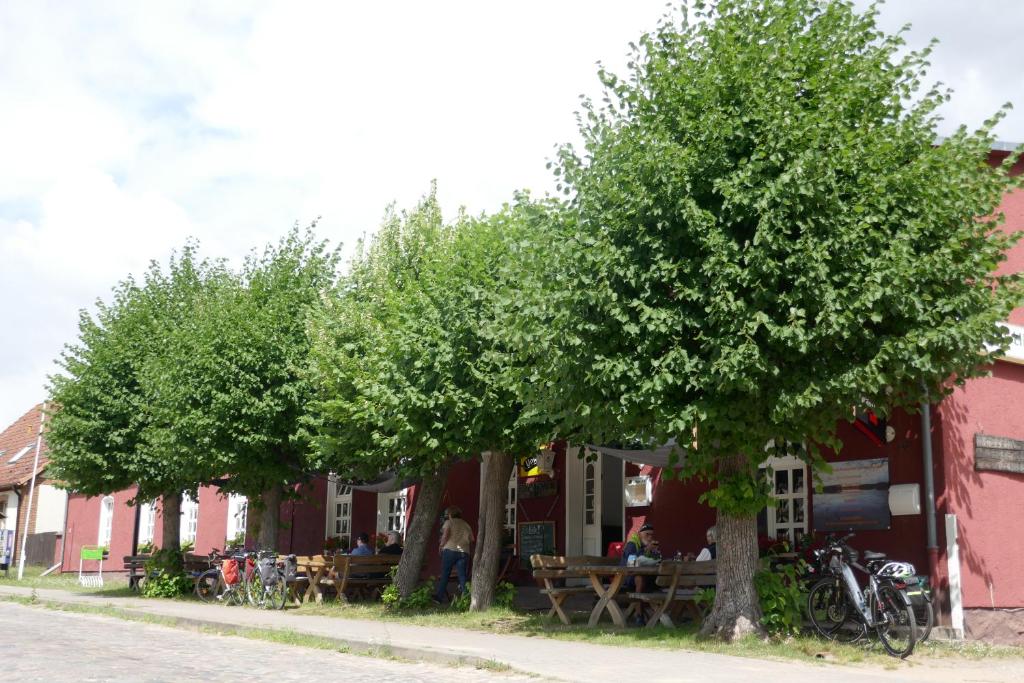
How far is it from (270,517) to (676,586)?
1102cm

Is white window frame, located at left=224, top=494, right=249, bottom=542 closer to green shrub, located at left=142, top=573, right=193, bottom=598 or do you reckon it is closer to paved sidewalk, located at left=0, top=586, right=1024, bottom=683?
green shrub, located at left=142, top=573, right=193, bottom=598

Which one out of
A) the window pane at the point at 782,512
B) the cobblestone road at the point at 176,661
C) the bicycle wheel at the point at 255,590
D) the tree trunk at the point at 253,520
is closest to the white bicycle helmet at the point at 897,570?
the window pane at the point at 782,512

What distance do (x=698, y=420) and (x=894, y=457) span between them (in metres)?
3.95

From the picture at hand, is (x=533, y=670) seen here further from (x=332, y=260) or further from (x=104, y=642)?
(x=332, y=260)

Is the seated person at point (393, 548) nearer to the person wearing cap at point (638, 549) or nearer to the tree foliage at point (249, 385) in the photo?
the tree foliage at point (249, 385)

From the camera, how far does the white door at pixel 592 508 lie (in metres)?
19.2

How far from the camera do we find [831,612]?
12359 mm

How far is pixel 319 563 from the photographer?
20562 mm

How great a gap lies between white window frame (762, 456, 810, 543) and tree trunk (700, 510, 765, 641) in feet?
9.90

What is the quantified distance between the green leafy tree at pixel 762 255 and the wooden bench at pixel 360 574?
29.5 feet

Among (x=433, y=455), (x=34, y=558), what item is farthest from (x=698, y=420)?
(x=34, y=558)

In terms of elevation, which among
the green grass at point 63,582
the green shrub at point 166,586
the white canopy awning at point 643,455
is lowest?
the green grass at point 63,582

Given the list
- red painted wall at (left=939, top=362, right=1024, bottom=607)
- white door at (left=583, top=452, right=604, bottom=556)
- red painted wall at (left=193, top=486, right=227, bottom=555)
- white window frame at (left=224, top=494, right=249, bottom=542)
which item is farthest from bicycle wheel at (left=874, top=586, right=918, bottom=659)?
red painted wall at (left=193, top=486, right=227, bottom=555)

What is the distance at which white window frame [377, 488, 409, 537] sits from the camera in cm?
2367
